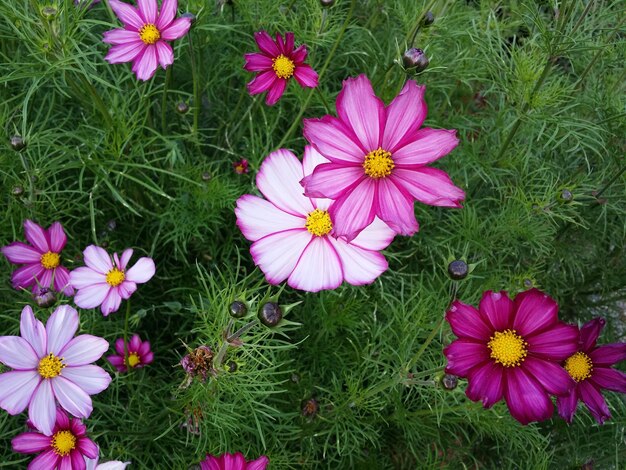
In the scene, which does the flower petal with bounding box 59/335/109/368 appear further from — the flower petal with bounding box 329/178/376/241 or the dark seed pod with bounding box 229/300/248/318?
the flower petal with bounding box 329/178/376/241

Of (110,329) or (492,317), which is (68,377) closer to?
(110,329)

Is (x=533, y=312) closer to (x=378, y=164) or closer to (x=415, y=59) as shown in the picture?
(x=378, y=164)

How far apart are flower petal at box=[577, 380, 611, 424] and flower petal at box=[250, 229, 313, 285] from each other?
52 cm

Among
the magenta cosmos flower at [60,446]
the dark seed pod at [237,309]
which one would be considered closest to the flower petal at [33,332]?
the magenta cosmos flower at [60,446]

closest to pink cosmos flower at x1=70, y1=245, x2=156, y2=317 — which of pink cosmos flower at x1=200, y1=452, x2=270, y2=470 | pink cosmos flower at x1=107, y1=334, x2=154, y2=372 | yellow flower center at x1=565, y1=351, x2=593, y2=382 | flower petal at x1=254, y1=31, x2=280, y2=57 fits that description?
pink cosmos flower at x1=107, y1=334, x2=154, y2=372

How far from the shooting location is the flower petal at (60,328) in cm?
84

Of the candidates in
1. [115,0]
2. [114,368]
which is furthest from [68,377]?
[115,0]

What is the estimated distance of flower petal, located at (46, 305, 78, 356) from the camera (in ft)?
2.77

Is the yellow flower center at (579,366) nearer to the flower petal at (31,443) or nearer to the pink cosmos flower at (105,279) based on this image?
the pink cosmos flower at (105,279)

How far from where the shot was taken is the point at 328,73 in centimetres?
146

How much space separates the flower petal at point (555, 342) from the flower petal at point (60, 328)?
0.64m

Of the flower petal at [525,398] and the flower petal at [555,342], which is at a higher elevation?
the flower petal at [555,342]

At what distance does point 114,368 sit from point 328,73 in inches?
33.7

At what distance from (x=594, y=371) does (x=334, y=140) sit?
1.93 feet
